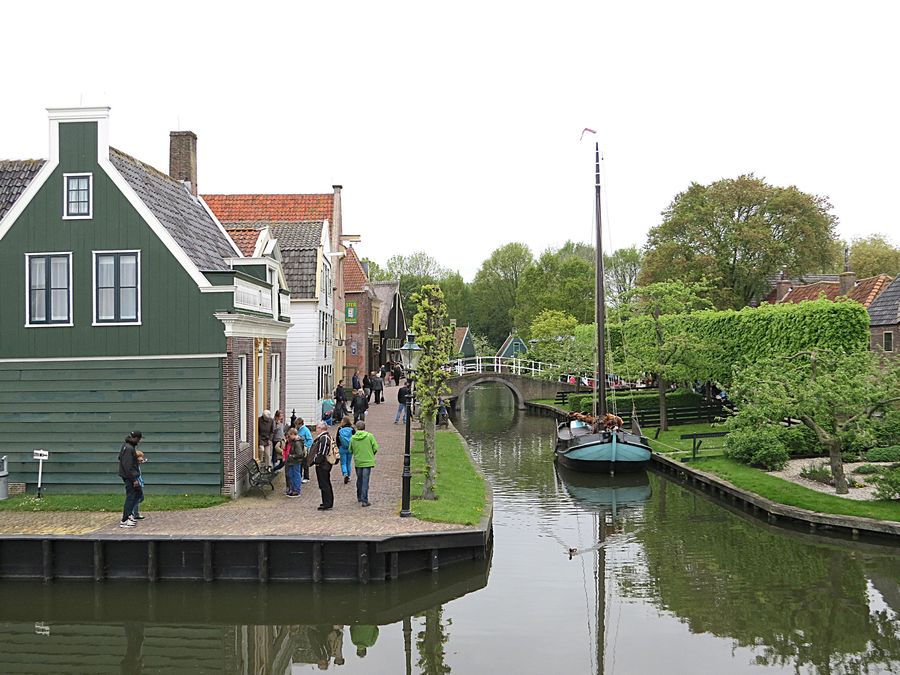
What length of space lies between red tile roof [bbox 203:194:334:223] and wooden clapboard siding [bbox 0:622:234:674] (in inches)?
876

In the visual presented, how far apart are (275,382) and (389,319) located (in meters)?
41.5

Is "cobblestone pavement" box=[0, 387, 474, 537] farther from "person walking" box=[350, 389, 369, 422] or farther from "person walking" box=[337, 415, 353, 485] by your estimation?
"person walking" box=[350, 389, 369, 422]

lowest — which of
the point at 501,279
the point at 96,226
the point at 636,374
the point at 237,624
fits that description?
the point at 237,624

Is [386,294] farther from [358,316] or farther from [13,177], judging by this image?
[13,177]

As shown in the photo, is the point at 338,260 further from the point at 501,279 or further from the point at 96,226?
the point at 501,279

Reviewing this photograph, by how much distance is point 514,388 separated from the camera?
194 ft

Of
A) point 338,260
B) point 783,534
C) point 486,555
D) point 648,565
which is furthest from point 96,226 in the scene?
point 338,260

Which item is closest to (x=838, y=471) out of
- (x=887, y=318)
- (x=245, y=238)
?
(x=245, y=238)

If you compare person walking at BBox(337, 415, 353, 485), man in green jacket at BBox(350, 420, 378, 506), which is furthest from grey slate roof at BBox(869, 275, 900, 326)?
man in green jacket at BBox(350, 420, 378, 506)

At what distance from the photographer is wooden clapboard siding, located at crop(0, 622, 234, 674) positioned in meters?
12.6

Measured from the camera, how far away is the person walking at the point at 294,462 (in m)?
19.2

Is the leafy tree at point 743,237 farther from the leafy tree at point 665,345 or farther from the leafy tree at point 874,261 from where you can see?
the leafy tree at point 874,261

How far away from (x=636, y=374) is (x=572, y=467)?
27.5 feet

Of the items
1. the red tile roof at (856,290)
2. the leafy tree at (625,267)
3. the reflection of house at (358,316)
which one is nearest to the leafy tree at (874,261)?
the red tile roof at (856,290)
